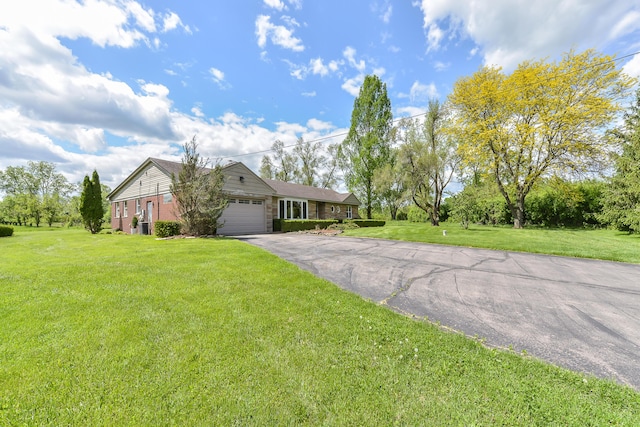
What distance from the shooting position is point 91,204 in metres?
19.2

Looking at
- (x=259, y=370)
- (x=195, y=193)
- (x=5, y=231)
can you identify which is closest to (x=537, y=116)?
(x=195, y=193)

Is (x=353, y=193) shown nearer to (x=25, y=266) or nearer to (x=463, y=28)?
(x=463, y=28)

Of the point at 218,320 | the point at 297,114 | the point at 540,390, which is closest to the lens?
the point at 540,390

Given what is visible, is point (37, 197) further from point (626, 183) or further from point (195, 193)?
point (626, 183)

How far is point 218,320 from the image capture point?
3150 millimetres

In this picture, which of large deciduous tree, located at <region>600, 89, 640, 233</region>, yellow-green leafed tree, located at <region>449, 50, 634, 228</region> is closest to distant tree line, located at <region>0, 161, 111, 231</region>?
yellow-green leafed tree, located at <region>449, 50, 634, 228</region>

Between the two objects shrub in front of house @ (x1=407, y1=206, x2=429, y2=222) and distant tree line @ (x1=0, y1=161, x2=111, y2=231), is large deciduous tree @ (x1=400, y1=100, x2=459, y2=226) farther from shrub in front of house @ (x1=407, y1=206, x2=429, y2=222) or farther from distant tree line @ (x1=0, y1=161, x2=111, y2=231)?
distant tree line @ (x1=0, y1=161, x2=111, y2=231)

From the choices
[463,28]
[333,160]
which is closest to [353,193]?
[333,160]

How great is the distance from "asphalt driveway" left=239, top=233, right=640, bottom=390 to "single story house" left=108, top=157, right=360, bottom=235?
10.2m

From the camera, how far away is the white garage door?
52.6 feet

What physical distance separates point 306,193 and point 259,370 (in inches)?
852

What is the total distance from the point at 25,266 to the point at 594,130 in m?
27.4

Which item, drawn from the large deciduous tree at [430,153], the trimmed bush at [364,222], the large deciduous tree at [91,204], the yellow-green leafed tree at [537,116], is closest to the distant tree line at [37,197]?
the large deciduous tree at [91,204]

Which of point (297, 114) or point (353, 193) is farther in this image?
point (353, 193)
